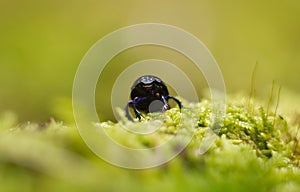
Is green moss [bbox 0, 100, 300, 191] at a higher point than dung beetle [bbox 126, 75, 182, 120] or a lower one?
lower

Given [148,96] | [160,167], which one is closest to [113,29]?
[148,96]

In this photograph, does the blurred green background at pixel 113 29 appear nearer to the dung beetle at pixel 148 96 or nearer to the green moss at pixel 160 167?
the dung beetle at pixel 148 96

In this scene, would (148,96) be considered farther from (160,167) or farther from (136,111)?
(160,167)

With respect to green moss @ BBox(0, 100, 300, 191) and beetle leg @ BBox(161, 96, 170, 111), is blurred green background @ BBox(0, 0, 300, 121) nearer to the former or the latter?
beetle leg @ BBox(161, 96, 170, 111)

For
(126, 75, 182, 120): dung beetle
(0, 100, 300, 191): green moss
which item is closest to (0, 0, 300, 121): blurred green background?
(126, 75, 182, 120): dung beetle

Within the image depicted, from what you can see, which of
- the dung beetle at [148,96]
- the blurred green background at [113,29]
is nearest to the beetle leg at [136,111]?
the dung beetle at [148,96]

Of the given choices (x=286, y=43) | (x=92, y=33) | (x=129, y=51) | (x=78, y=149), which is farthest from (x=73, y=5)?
(x=78, y=149)
